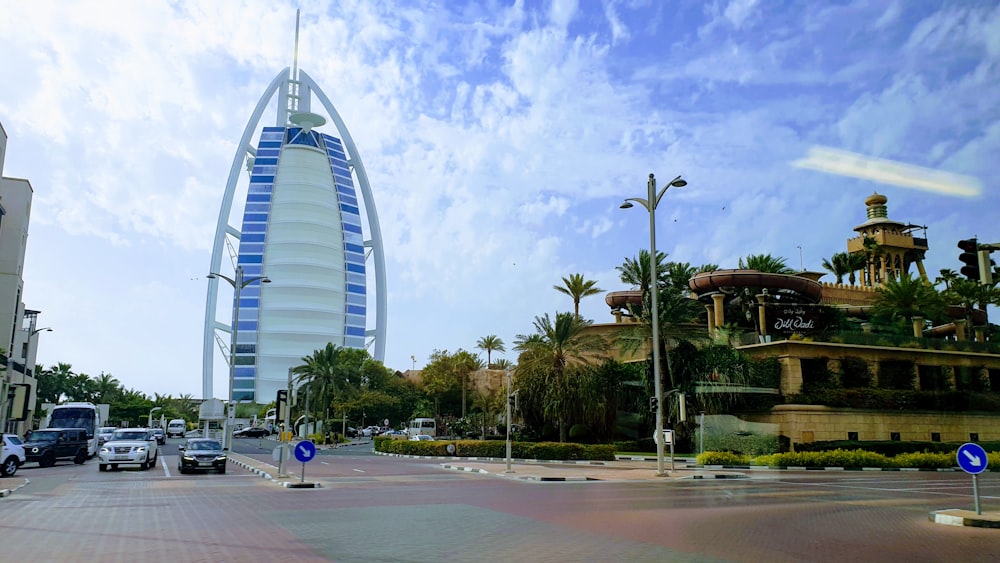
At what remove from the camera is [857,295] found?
73.1 metres

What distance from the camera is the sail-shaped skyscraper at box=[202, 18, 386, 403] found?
143m

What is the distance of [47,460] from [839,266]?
254ft

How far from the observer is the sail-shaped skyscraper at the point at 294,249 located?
470 feet

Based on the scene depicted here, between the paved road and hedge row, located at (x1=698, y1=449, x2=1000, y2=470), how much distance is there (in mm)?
10406

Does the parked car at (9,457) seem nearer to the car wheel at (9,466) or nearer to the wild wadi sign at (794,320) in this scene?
the car wheel at (9,466)

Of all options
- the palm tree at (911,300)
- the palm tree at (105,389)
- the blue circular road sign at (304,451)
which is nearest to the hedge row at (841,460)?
the blue circular road sign at (304,451)

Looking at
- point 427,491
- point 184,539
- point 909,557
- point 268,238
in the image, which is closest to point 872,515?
point 909,557

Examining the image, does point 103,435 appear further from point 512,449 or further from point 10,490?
point 10,490

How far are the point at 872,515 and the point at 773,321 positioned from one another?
109ft

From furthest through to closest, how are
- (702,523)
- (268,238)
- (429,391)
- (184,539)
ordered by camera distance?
(268,238) → (429,391) → (702,523) → (184,539)

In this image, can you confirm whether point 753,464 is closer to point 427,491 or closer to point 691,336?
point 691,336

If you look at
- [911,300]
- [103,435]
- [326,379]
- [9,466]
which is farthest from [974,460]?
[326,379]

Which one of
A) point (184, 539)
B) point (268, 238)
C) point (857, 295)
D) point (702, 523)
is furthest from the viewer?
point (268, 238)

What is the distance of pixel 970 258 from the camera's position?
12.2 meters
